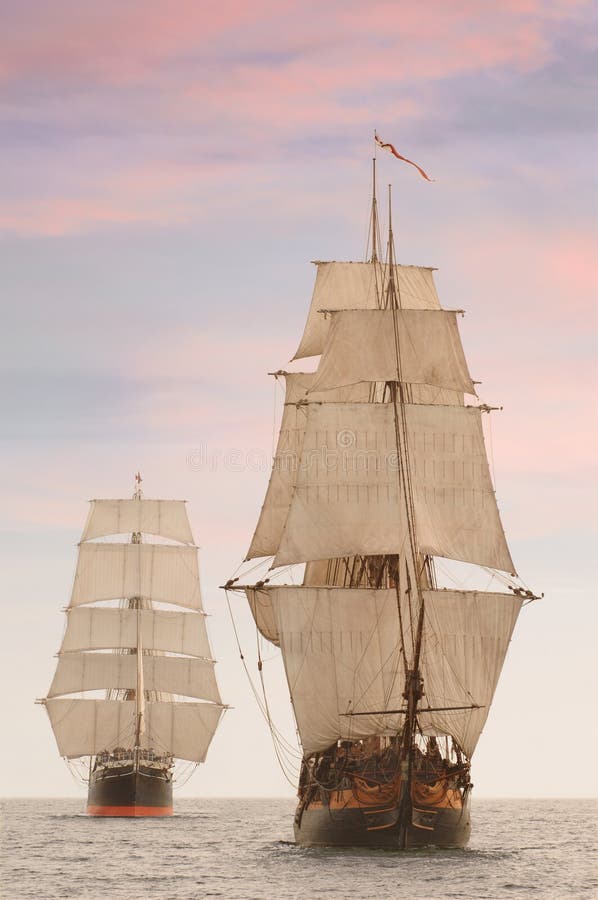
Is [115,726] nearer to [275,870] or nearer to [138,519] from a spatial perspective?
[138,519]

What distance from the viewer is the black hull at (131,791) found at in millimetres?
118875

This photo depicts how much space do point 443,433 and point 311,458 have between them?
648 cm

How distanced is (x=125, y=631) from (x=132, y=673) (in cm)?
367

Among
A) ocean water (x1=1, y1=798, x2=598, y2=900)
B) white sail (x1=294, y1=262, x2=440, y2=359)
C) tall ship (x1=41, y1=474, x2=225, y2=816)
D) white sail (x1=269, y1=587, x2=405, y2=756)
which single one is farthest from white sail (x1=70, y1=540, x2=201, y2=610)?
white sail (x1=269, y1=587, x2=405, y2=756)

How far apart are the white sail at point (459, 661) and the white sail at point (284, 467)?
1400 centimetres

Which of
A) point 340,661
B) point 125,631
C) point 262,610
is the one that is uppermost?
point 125,631

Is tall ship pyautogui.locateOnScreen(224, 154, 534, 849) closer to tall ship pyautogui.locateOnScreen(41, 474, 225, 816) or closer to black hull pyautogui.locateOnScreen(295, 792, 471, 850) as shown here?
black hull pyautogui.locateOnScreen(295, 792, 471, 850)

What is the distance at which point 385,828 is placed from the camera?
202 ft

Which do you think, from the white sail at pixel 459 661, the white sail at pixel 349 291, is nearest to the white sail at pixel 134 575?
the white sail at pixel 349 291

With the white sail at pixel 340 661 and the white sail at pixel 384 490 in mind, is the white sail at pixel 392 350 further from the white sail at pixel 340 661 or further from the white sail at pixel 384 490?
the white sail at pixel 340 661

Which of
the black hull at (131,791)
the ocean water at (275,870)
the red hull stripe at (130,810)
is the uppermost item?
the black hull at (131,791)

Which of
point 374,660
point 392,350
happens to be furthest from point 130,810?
point 392,350

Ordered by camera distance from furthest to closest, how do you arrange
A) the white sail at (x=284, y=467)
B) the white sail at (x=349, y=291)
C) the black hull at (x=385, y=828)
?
the white sail at (x=349, y=291), the white sail at (x=284, y=467), the black hull at (x=385, y=828)

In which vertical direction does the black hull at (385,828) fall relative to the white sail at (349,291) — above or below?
below
